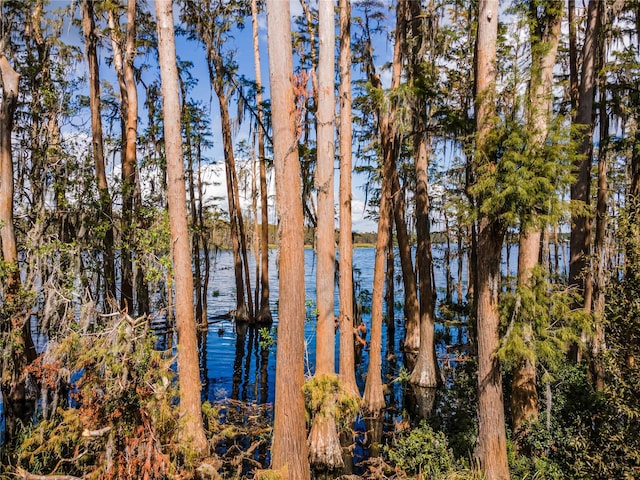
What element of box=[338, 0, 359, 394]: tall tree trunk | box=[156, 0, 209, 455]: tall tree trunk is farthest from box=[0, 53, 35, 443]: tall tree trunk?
box=[338, 0, 359, 394]: tall tree trunk

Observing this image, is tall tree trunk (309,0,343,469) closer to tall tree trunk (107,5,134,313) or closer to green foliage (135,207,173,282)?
green foliage (135,207,173,282)

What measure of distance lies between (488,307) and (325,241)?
10.6ft

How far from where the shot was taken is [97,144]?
11.1 metres

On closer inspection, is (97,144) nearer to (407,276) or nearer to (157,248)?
(157,248)

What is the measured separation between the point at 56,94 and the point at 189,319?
820 cm

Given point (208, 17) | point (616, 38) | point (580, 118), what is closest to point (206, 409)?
point (580, 118)

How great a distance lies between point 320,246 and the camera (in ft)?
26.1

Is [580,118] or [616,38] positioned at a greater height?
[616,38]

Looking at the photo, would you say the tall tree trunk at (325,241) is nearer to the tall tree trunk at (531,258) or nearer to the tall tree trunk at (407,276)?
the tall tree trunk at (531,258)

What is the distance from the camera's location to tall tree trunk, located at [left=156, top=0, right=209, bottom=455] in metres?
6.74

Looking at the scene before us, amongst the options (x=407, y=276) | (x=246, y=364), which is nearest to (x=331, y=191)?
(x=407, y=276)

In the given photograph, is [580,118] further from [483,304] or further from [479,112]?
[483,304]

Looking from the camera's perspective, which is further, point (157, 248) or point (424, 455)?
point (157, 248)

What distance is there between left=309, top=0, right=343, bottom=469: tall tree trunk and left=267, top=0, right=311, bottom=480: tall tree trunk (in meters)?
1.83
